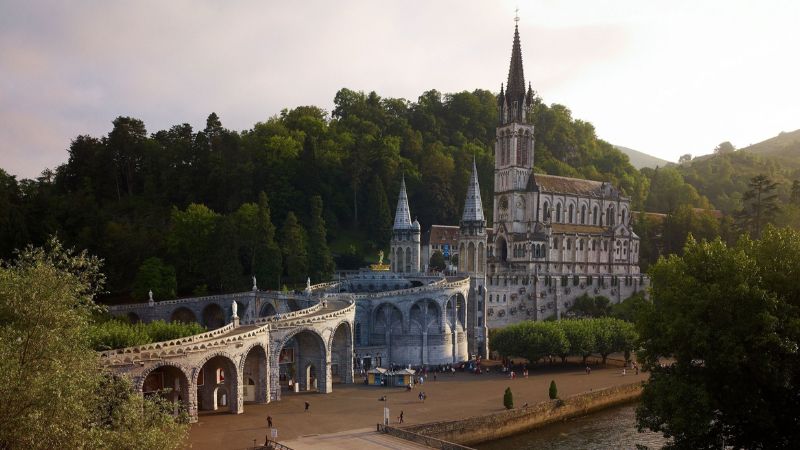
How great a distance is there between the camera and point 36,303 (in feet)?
79.5

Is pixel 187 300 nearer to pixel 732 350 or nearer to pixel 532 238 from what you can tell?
pixel 532 238

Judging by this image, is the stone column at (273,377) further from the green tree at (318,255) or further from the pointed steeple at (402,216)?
the green tree at (318,255)

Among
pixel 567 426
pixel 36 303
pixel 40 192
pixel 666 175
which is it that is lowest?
pixel 567 426

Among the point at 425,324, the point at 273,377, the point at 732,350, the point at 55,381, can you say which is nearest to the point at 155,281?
the point at 425,324

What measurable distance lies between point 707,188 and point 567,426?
122049 mm

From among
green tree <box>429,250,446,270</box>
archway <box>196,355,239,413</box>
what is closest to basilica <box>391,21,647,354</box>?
green tree <box>429,250,446,270</box>

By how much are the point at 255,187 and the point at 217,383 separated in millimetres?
57933

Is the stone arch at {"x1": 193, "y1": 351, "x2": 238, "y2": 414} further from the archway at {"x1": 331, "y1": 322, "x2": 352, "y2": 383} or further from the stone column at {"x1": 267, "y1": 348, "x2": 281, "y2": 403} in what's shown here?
the archway at {"x1": 331, "y1": 322, "x2": 352, "y2": 383}

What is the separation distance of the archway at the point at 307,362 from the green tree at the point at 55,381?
82.1ft

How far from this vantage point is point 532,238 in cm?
8794

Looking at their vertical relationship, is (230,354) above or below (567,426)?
above

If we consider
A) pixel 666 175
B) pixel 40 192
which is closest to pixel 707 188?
pixel 666 175

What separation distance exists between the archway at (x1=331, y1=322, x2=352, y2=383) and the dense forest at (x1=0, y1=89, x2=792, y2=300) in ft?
84.6

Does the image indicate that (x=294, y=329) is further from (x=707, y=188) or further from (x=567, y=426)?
(x=707, y=188)
